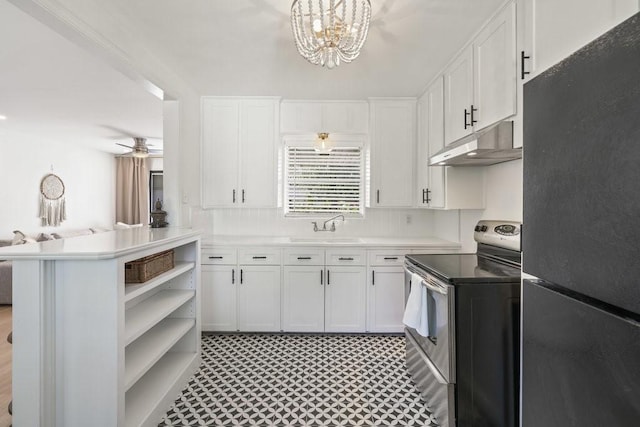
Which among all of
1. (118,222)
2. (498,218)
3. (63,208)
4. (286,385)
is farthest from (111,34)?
(118,222)

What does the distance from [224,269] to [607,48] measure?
3.05 meters

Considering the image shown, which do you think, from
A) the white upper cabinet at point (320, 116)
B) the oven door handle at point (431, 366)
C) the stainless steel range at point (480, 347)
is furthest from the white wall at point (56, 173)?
the stainless steel range at point (480, 347)

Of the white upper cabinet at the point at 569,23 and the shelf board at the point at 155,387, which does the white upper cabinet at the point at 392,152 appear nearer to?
the white upper cabinet at the point at 569,23

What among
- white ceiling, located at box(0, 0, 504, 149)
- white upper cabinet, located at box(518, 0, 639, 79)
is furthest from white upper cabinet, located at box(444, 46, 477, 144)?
white upper cabinet, located at box(518, 0, 639, 79)

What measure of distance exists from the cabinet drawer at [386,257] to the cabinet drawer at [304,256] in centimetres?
51

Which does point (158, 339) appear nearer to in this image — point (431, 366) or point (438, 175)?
point (431, 366)

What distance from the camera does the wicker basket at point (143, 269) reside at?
186 centimetres

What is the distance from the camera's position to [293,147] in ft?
12.0

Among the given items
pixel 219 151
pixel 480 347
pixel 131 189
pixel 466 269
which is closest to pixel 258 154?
pixel 219 151

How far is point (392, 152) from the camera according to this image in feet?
11.2

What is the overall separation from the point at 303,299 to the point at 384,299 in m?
0.81

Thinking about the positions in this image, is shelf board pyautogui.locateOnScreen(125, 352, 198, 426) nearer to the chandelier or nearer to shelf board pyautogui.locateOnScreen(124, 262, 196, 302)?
shelf board pyautogui.locateOnScreen(124, 262, 196, 302)

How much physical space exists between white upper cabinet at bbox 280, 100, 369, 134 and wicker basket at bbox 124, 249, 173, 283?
2.03m

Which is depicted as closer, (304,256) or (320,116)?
(304,256)
